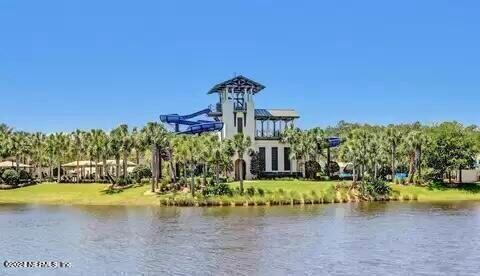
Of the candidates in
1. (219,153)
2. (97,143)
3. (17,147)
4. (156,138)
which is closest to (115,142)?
(97,143)

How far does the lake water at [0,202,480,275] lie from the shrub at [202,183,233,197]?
1029 centimetres

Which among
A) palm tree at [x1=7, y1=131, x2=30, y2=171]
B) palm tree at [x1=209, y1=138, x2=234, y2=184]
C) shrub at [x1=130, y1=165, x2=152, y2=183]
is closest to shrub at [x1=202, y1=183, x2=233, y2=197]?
palm tree at [x1=209, y1=138, x2=234, y2=184]

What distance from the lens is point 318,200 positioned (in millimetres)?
87625

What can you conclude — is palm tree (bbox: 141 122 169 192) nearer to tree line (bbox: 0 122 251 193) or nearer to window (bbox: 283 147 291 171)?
tree line (bbox: 0 122 251 193)

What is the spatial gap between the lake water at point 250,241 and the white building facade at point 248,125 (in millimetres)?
39119

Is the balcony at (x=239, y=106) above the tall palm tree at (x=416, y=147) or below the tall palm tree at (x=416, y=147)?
above

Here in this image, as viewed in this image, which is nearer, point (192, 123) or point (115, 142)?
point (115, 142)

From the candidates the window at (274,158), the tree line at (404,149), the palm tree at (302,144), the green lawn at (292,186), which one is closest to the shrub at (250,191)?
the green lawn at (292,186)

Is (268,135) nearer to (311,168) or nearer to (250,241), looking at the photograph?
(311,168)

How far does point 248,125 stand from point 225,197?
3120 centimetres

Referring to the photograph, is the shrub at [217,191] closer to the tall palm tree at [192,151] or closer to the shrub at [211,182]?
the tall palm tree at [192,151]

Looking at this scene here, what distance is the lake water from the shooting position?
3656 cm

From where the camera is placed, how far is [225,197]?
8706 cm

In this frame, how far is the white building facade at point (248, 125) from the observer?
115375mm
